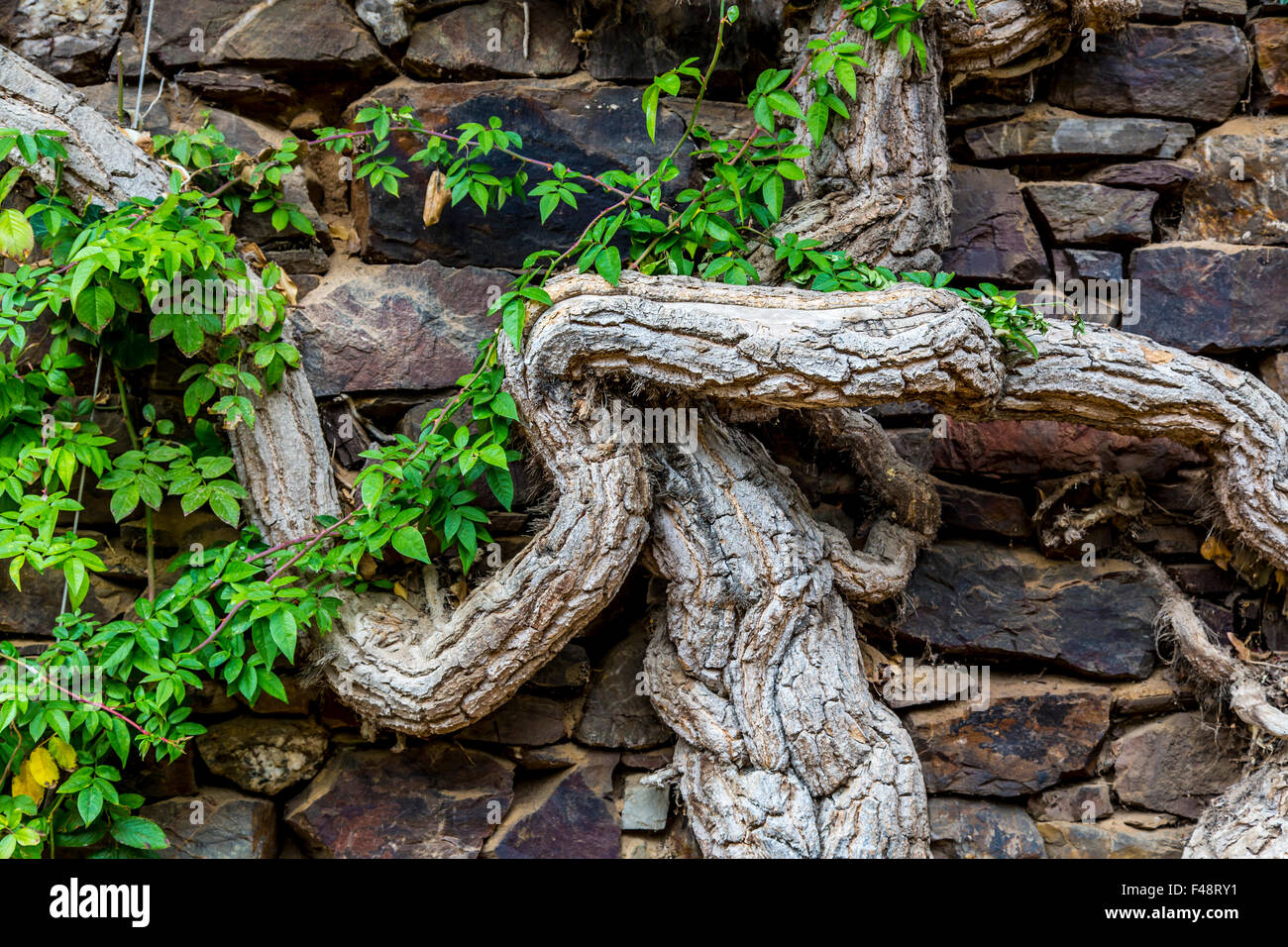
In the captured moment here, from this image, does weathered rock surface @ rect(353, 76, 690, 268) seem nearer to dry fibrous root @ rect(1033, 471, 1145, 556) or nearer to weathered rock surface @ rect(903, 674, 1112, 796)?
dry fibrous root @ rect(1033, 471, 1145, 556)

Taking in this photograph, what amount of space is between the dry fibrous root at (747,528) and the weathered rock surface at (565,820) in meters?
0.28

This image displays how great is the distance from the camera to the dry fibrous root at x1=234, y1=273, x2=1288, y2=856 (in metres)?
2.09

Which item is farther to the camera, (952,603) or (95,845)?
(952,603)

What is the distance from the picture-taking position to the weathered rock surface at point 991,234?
2730 mm

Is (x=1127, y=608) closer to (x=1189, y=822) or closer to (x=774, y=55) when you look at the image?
(x=1189, y=822)

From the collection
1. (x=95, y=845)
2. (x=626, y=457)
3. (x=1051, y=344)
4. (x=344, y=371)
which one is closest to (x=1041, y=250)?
(x=1051, y=344)

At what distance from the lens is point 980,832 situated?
8.39ft

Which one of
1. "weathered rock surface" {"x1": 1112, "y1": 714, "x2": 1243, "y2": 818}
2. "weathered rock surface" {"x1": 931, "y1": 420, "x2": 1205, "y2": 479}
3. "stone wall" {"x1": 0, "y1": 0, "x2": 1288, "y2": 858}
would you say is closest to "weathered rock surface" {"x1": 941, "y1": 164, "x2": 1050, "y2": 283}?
"stone wall" {"x1": 0, "y1": 0, "x2": 1288, "y2": 858}

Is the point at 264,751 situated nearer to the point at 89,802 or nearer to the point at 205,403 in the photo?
the point at 89,802

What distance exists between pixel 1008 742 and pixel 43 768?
242cm

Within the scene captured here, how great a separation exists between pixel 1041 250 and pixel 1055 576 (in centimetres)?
94

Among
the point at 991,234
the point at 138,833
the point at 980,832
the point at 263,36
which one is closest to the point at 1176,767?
the point at 980,832

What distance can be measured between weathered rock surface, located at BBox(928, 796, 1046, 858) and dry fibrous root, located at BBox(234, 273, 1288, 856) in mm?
363

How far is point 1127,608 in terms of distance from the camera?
8.66 ft
